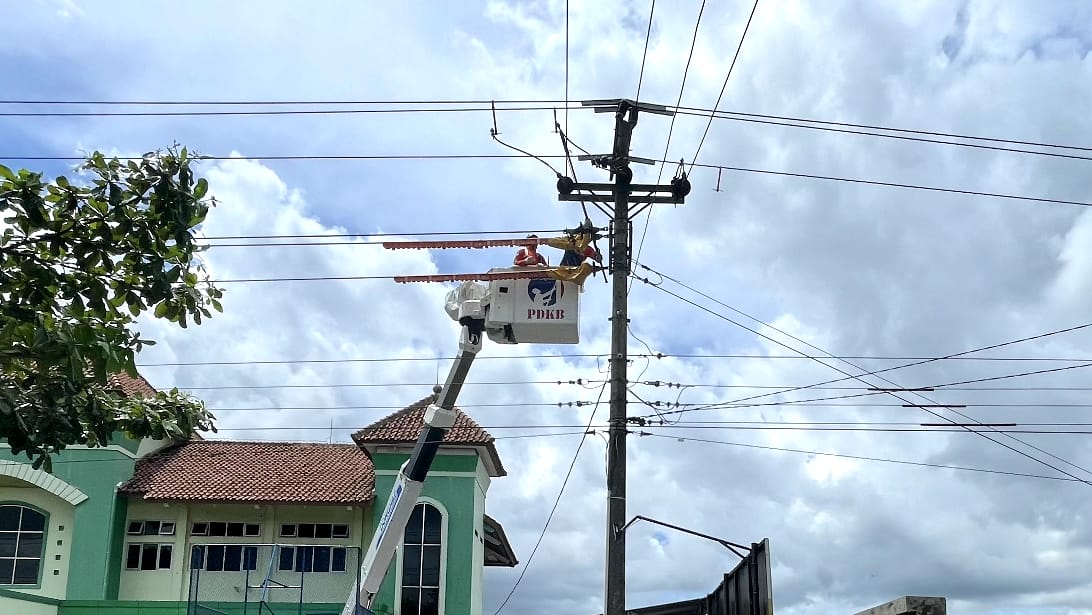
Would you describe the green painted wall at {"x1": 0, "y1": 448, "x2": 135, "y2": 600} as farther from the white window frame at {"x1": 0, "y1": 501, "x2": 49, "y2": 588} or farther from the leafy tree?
the leafy tree

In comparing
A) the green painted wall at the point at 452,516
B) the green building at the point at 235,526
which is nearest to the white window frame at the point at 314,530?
the green building at the point at 235,526

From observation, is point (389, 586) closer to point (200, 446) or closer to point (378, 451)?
point (378, 451)

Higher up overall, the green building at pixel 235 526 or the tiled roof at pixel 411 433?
the tiled roof at pixel 411 433

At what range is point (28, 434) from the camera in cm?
998

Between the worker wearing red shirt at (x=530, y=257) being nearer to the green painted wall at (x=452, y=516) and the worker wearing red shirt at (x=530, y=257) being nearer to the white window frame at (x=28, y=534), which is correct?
the green painted wall at (x=452, y=516)

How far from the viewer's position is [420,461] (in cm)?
2142

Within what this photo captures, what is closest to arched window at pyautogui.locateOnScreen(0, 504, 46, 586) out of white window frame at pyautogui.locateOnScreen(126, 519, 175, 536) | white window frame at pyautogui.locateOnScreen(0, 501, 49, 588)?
white window frame at pyautogui.locateOnScreen(0, 501, 49, 588)

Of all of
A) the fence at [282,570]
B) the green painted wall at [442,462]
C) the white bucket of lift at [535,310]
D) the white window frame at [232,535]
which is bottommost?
the fence at [282,570]

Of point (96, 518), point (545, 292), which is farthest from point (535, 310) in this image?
point (96, 518)

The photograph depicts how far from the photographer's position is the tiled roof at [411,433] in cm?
3269

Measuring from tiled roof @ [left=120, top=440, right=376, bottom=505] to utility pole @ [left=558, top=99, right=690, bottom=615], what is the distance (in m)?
17.2

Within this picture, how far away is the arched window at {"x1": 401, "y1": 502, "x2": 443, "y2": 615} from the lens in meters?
31.8

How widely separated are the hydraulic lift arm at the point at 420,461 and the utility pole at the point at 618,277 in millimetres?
2443

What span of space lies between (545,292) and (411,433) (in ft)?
51.7
